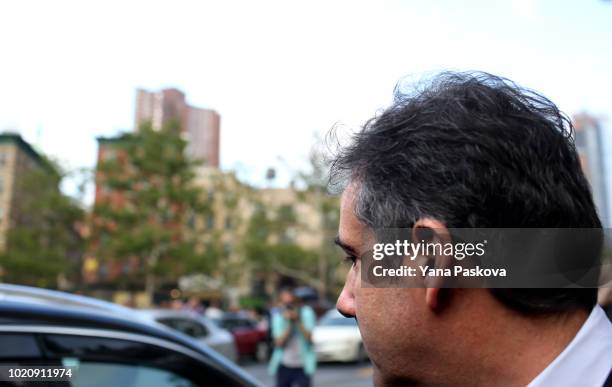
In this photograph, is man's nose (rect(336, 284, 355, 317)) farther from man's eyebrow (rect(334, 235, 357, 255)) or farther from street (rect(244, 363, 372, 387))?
street (rect(244, 363, 372, 387))

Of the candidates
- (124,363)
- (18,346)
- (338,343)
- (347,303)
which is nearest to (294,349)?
(124,363)

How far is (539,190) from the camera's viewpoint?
1057 mm

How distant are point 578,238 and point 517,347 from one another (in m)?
Result: 0.23

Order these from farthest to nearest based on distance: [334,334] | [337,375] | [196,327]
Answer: [334,334], [337,375], [196,327]

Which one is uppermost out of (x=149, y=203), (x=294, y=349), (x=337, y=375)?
(x=149, y=203)

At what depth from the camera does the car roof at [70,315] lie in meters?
1.60

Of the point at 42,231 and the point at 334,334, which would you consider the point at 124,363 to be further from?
the point at 42,231

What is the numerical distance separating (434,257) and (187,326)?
11443 millimetres

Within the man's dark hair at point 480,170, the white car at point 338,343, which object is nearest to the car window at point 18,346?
the man's dark hair at point 480,170

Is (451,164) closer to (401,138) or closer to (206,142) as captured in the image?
(401,138)

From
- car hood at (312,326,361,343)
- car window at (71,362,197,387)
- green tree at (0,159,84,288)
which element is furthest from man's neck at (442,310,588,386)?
green tree at (0,159,84,288)

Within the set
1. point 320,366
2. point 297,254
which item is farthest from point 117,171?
point 320,366

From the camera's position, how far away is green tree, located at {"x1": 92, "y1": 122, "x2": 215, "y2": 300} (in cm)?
→ 2988

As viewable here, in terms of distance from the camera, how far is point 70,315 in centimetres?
171
